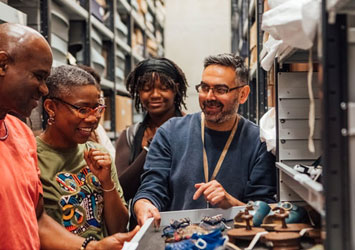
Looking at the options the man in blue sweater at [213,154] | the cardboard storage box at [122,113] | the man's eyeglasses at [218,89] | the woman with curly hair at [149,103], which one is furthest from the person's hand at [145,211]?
the cardboard storage box at [122,113]

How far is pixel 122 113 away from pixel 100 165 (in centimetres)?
273

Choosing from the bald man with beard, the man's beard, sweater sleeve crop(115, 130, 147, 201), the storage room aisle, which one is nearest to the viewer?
the storage room aisle

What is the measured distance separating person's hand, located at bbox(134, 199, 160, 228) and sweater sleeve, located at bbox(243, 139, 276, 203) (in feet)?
1.42

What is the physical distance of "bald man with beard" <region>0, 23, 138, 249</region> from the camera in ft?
4.24

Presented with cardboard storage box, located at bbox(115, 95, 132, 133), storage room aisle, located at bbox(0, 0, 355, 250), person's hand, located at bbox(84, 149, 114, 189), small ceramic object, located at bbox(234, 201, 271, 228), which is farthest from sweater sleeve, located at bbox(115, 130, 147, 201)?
cardboard storage box, located at bbox(115, 95, 132, 133)

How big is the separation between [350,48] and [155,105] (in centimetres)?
165

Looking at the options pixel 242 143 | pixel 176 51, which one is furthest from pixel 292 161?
pixel 176 51

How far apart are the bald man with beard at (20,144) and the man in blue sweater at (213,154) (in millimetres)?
503

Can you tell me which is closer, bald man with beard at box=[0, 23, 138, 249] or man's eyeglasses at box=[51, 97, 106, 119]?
bald man with beard at box=[0, 23, 138, 249]

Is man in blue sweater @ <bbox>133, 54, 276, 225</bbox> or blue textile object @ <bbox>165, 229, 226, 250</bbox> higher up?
man in blue sweater @ <bbox>133, 54, 276, 225</bbox>

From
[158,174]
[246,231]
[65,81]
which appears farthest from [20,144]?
[246,231]

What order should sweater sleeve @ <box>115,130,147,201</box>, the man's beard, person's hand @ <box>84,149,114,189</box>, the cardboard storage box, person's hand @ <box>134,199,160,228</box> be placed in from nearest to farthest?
person's hand @ <box>134,199,160,228</box>
person's hand @ <box>84,149,114,189</box>
the man's beard
sweater sleeve @ <box>115,130,147,201</box>
the cardboard storage box

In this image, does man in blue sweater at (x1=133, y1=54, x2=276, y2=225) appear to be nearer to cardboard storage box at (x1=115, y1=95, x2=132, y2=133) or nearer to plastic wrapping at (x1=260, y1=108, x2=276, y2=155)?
plastic wrapping at (x1=260, y1=108, x2=276, y2=155)

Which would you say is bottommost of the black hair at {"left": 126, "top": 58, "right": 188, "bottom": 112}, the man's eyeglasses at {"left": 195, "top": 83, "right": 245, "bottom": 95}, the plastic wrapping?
the plastic wrapping
